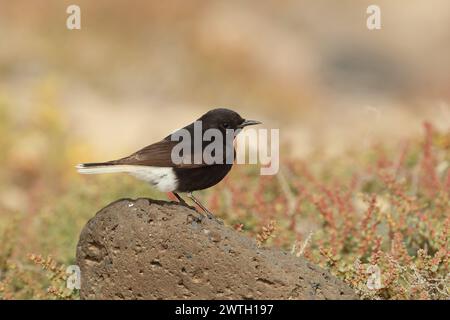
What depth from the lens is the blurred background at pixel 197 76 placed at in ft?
37.2

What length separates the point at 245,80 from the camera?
17.8 m

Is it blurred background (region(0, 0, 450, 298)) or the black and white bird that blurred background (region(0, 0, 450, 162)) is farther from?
the black and white bird

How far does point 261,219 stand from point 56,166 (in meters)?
4.92

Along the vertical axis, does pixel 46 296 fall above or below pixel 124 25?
below

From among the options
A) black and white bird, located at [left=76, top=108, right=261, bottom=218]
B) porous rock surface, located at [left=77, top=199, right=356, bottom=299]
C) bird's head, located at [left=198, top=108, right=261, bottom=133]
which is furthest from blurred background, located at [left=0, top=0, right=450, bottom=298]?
porous rock surface, located at [left=77, top=199, right=356, bottom=299]

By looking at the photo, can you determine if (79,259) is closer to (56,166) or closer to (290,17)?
(56,166)

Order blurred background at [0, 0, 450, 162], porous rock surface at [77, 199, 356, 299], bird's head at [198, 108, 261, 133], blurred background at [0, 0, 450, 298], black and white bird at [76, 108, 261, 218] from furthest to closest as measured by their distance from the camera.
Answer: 1. blurred background at [0, 0, 450, 162]
2. blurred background at [0, 0, 450, 298]
3. bird's head at [198, 108, 261, 133]
4. black and white bird at [76, 108, 261, 218]
5. porous rock surface at [77, 199, 356, 299]

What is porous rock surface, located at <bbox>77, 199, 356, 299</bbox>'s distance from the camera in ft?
14.5

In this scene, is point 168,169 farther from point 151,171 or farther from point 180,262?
point 180,262

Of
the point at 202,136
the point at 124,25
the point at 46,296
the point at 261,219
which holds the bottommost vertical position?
the point at 46,296

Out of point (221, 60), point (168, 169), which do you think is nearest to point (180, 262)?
point (168, 169)

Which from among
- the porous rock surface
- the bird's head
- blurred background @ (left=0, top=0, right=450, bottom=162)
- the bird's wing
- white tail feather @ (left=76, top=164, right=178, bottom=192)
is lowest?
the porous rock surface

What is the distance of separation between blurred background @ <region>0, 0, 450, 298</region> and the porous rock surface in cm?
386

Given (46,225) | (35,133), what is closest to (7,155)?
(35,133)
